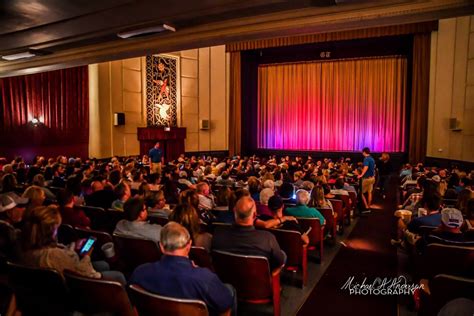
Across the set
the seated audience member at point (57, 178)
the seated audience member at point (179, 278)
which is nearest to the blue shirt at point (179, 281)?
the seated audience member at point (179, 278)

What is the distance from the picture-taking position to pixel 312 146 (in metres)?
18.0

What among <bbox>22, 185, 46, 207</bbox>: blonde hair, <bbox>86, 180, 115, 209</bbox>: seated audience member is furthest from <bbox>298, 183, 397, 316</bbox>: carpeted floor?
<bbox>22, 185, 46, 207</bbox>: blonde hair

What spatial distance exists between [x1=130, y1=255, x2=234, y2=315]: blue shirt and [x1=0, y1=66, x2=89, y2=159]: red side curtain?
39.2ft

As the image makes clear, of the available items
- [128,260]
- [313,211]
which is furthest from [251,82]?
[128,260]

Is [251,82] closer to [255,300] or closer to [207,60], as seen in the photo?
[207,60]

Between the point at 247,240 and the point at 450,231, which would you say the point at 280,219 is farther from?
the point at 450,231

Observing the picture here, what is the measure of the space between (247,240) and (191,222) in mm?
583

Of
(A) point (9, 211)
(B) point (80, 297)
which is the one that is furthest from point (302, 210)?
(A) point (9, 211)

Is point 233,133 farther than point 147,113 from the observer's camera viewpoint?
Yes

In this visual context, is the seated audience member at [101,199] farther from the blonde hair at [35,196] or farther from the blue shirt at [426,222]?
the blue shirt at [426,222]

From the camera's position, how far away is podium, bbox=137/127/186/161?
48.9 feet

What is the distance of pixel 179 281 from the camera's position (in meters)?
2.29

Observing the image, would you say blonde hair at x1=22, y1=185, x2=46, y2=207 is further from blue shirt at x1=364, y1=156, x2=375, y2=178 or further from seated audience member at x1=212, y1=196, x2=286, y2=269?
blue shirt at x1=364, y1=156, x2=375, y2=178

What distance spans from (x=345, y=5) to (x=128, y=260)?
15.2 ft
